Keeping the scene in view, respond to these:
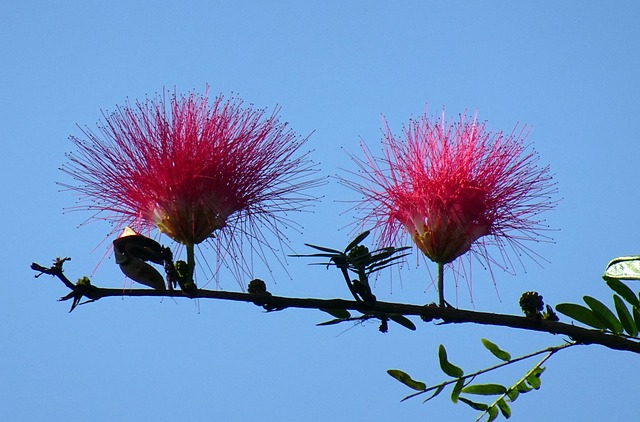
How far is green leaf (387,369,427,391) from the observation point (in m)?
2.10

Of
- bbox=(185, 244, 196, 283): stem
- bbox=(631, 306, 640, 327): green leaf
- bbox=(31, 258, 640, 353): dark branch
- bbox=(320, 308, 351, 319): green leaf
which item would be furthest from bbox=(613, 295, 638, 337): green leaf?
bbox=(185, 244, 196, 283): stem

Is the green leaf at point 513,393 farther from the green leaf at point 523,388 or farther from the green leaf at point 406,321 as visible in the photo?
the green leaf at point 406,321

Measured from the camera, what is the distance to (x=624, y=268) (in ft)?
6.97

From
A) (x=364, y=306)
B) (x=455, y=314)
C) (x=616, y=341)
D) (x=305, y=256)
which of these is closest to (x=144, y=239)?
(x=305, y=256)

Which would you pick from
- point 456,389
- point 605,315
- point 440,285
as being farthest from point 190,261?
point 605,315

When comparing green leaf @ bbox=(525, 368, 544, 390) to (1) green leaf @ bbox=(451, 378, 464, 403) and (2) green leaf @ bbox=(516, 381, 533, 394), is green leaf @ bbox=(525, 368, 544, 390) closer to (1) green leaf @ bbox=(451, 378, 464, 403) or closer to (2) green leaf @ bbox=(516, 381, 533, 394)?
(2) green leaf @ bbox=(516, 381, 533, 394)

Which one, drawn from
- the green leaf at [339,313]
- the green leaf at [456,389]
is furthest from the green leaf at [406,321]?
the green leaf at [456,389]

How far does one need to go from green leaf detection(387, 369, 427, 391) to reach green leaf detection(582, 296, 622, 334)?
1.76 feet

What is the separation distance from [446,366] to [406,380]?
14cm

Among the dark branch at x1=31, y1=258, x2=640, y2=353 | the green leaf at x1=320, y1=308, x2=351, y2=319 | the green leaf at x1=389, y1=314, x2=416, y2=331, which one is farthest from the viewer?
the green leaf at x1=320, y1=308, x2=351, y2=319

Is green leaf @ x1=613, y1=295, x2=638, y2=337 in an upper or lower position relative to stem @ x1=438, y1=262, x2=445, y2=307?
lower

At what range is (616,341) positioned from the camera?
1.99 m

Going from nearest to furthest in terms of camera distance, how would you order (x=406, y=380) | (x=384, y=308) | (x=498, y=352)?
1. (x=384, y=308)
2. (x=406, y=380)
3. (x=498, y=352)

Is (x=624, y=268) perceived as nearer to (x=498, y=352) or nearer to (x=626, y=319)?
(x=626, y=319)
